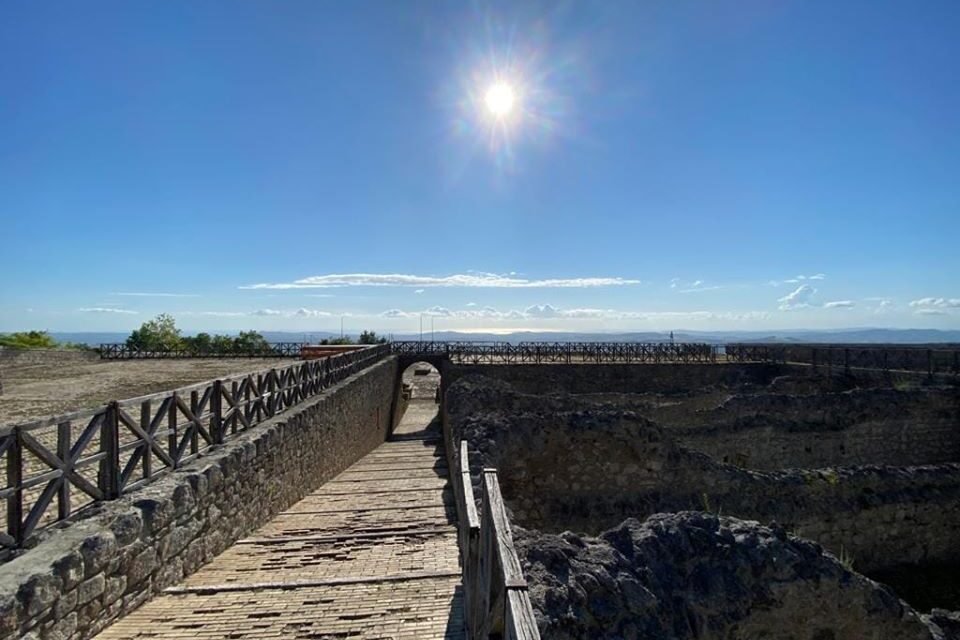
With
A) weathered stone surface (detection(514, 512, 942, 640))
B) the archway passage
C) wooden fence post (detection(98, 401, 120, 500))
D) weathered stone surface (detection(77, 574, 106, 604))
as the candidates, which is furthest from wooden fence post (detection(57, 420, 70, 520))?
weathered stone surface (detection(514, 512, 942, 640))

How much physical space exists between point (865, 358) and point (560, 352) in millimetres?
17002

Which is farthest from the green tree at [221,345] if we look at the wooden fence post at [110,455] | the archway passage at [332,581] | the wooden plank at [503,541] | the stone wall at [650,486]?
the wooden plank at [503,541]

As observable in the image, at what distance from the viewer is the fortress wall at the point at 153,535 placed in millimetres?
3898

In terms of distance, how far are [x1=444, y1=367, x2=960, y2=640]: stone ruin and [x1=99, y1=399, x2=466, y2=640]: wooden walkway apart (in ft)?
4.05

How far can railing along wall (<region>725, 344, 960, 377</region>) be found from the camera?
25516 mm

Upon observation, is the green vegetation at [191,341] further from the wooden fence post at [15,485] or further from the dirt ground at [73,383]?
the wooden fence post at [15,485]

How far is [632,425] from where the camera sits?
9117 mm

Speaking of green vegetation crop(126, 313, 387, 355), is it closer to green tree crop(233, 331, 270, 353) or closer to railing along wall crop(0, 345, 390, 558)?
green tree crop(233, 331, 270, 353)

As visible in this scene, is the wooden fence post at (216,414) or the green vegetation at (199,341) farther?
the green vegetation at (199,341)

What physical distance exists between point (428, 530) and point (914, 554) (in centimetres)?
888

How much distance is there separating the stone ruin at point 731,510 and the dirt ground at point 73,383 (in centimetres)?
935

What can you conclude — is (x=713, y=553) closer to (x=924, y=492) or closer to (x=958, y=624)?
(x=958, y=624)

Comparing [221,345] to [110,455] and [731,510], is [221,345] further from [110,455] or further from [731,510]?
[731,510]

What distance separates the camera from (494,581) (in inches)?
130
